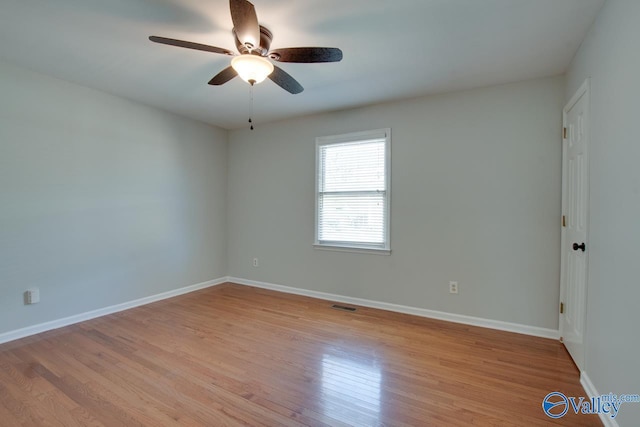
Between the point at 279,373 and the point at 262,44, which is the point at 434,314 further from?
the point at 262,44

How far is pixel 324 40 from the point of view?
7.30 feet

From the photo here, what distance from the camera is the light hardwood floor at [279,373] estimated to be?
5.46 ft

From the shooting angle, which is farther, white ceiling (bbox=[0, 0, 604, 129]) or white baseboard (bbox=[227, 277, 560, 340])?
white baseboard (bbox=[227, 277, 560, 340])

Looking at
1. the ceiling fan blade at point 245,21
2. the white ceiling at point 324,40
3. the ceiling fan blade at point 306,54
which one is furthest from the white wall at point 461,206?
the ceiling fan blade at point 245,21

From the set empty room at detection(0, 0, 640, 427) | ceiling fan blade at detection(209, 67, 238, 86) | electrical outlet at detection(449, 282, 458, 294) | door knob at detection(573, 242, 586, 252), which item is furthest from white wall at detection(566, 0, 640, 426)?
ceiling fan blade at detection(209, 67, 238, 86)

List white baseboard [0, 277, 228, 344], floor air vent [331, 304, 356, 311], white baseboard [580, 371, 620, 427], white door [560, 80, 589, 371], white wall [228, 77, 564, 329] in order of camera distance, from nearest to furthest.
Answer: white baseboard [580, 371, 620, 427]
white door [560, 80, 589, 371]
white baseboard [0, 277, 228, 344]
white wall [228, 77, 564, 329]
floor air vent [331, 304, 356, 311]

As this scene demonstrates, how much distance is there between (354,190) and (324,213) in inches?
21.3

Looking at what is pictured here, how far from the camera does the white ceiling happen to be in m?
1.87

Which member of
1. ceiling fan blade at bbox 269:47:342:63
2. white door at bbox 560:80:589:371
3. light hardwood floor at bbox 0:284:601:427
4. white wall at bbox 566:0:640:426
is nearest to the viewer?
white wall at bbox 566:0:640:426

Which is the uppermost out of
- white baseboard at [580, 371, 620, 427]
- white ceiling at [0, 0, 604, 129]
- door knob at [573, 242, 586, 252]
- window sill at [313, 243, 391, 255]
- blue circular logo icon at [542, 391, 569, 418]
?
white ceiling at [0, 0, 604, 129]

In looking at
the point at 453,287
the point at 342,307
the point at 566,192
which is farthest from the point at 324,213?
the point at 566,192

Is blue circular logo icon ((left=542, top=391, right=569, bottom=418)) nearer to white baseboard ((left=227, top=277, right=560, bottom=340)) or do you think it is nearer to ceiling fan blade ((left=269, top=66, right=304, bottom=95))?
white baseboard ((left=227, top=277, right=560, bottom=340))

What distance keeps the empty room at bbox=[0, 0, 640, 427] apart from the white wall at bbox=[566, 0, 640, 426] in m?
0.02

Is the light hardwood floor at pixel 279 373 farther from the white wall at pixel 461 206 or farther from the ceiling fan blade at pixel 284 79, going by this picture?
the ceiling fan blade at pixel 284 79
